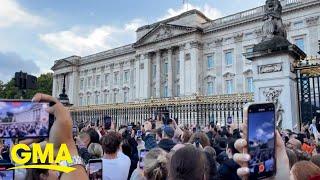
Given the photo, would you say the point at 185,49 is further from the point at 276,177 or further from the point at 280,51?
the point at 276,177

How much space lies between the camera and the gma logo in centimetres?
177

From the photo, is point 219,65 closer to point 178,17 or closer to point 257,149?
point 178,17

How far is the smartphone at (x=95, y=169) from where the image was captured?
345 cm

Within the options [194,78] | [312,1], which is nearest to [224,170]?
[312,1]

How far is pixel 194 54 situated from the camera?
46.2m

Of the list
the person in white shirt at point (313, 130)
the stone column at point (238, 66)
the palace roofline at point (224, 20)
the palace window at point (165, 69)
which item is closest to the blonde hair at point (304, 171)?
the person in white shirt at point (313, 130)

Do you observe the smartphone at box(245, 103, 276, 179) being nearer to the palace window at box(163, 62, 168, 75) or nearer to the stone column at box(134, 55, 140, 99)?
the palace window at box(163, 62, 168, 75)

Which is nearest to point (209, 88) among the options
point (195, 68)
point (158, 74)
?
point (195, 68)

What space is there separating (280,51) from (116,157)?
672 cm

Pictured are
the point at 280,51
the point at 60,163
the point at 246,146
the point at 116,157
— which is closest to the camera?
the point at 60,163

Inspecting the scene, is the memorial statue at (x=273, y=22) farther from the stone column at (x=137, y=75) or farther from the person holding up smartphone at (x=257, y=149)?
the stone column at (x=137, y=75)

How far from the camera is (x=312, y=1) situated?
36562 mm

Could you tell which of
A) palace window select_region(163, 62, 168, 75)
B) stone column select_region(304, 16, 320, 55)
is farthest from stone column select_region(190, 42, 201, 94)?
stone column select_region(304, 16, 320, 55)

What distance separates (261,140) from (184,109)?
15.4 metres
